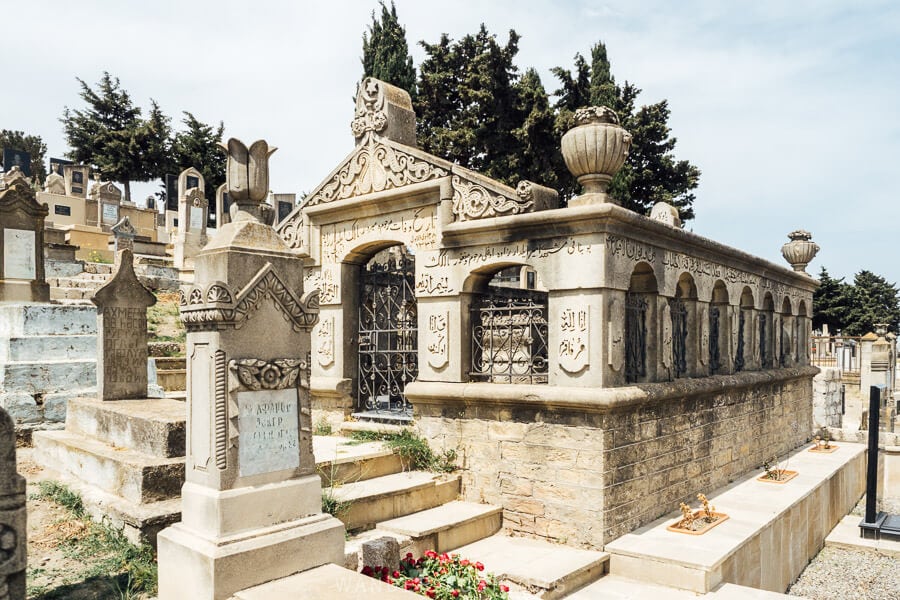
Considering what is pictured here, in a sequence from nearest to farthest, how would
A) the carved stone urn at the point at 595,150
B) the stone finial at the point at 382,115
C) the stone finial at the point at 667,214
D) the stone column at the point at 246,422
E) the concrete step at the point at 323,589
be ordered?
1. the concrete step at the point at 323,589
2. the stone column at the point at 246,422
3. the carved stone urn at the point at 595,150
4. the stone finial at the point at 382,115
5. the stone finial at the point at 667,214

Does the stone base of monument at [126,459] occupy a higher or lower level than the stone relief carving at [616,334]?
lower

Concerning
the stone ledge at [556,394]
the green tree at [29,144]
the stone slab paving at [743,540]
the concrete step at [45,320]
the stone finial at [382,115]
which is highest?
the green tree at [29,144]

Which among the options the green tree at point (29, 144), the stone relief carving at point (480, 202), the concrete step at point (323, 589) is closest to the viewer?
the concrete step at point (323, 589)

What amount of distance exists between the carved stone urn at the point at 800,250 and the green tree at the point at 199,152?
35.4m

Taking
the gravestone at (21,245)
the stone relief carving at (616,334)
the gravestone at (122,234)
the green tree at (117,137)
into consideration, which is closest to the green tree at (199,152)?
the green tree at (117,137)

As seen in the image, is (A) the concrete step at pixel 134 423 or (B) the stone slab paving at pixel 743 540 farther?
(B) the stone slab paving at pixel 743 540

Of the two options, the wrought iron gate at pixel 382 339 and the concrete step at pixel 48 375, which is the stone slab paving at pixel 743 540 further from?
the concrete step at pixel 48 375

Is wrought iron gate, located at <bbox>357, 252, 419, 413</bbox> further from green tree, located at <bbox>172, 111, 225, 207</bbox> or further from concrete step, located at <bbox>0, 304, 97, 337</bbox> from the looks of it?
green tree, located at <bbox>172, 111, 225, 207</bbox>

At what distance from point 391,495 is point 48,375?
4893 mm

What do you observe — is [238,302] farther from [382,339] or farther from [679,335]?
[679,335]

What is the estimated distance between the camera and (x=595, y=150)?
6836 millimetres

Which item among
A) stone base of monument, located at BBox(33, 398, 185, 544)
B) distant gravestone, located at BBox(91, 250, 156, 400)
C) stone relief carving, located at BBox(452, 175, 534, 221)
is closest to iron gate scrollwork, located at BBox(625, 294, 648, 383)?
stone relief carving, located at BBox(452, 175, 534, 221)

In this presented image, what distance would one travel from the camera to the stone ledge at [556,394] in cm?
660

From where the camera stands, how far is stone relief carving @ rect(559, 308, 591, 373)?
675 centimetres
